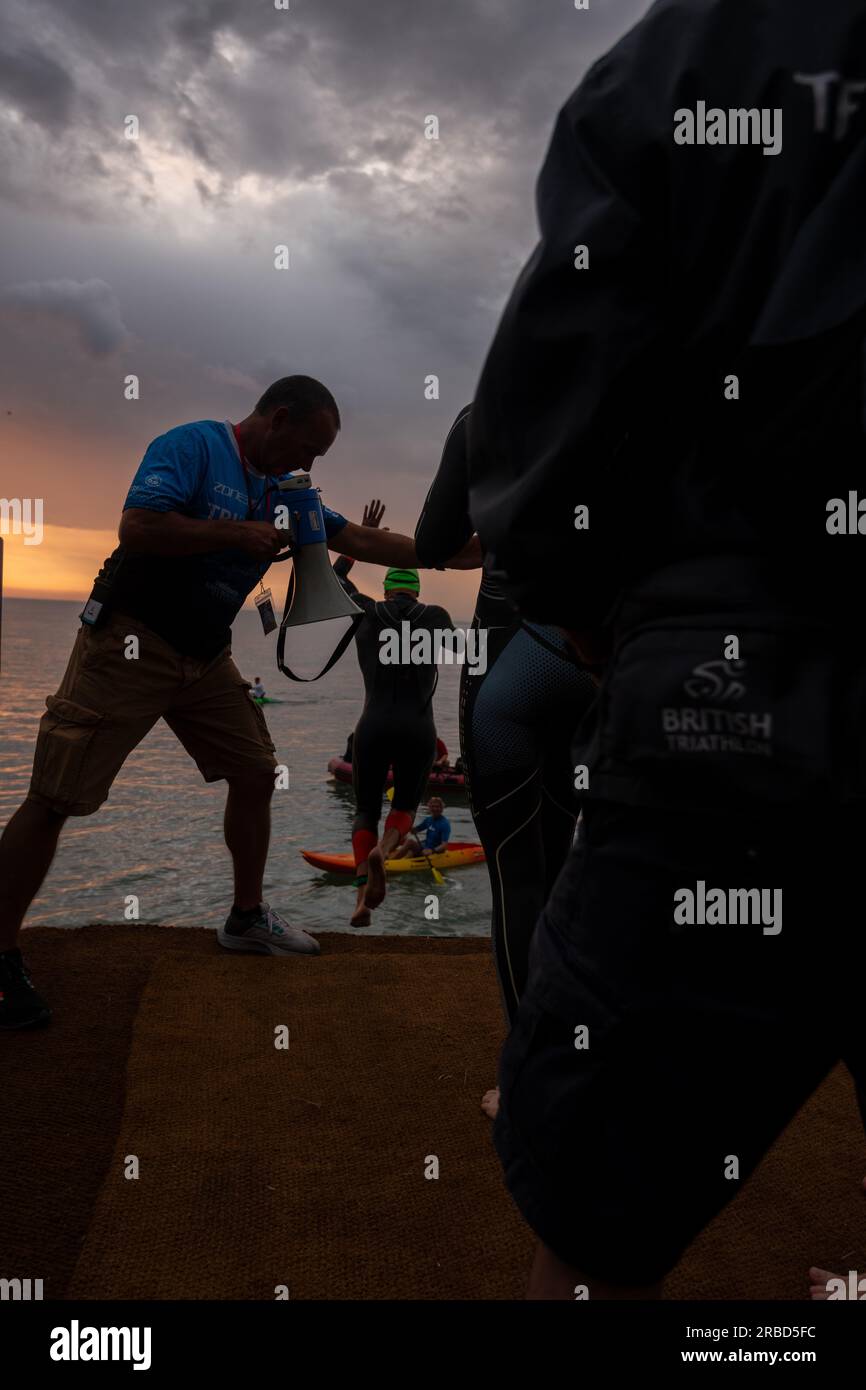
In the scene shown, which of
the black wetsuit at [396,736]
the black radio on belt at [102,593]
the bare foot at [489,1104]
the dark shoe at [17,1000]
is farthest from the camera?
the black wetsuit at [396,736]

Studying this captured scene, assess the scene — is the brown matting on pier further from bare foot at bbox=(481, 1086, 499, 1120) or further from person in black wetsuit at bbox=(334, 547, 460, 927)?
person in black wetsuit at bbox=(334, 547, 460, 927)

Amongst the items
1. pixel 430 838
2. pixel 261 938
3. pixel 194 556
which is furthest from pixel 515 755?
pixel 430 838

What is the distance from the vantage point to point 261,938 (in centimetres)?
482

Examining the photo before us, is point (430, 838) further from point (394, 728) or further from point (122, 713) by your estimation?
point (122, 713)

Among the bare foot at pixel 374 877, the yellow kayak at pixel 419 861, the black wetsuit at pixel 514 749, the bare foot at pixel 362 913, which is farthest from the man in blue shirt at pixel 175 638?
the yellow kayak at pixel 419 861

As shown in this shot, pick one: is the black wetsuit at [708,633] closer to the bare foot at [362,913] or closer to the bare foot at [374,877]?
the bare foot at [374,877]

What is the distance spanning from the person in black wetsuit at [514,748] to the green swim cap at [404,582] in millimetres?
5062

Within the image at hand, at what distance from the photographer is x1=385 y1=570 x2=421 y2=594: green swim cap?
25.5 feet

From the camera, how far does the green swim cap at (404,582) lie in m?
→ 7.76

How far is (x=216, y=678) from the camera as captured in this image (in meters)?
4.48

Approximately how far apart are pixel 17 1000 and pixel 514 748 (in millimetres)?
2571

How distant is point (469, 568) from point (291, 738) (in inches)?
1557

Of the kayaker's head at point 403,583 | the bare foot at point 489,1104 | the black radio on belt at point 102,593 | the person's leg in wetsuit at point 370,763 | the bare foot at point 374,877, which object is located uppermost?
the kayaker's head at point 403,583
